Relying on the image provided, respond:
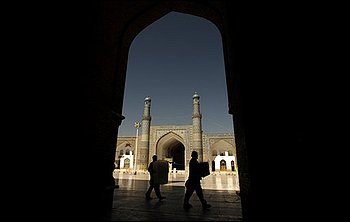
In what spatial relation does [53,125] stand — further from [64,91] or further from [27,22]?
[27,22]

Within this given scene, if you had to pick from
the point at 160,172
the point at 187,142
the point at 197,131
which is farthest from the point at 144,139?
the point at 160,172

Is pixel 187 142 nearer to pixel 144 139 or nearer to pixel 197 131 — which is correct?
pixel 197 131

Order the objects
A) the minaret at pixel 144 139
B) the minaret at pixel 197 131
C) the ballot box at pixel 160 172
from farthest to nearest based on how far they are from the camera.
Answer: the minaret at pixel 144 139, the minaret at pixel 197 131, the ballot box at pixel 160 172

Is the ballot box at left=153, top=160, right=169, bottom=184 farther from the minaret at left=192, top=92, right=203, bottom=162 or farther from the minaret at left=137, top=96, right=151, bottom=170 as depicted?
the minaret at left=137, top=96, right=151, bottom=170

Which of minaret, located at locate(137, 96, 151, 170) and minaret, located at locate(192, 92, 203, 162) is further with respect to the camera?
minaret, located at locate(137, 96, 151, 170)

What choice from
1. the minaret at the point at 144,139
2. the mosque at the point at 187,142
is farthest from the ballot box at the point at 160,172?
the minaret at the point at 144,139

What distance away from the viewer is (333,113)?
183cm

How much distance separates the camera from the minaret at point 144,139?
23.9 metres

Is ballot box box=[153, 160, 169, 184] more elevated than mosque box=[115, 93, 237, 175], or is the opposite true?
mosque box=[115, 93, 237, 175]

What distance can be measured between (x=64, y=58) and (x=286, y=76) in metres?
2.94

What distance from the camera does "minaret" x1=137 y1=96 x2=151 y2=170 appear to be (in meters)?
23.9

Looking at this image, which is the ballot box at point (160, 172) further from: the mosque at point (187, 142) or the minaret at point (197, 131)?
the minaret at point (197, 131)

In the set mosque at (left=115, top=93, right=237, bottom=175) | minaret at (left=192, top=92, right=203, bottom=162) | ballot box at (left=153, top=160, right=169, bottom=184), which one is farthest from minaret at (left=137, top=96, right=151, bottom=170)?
ballot box at (left=153, top=160, right=169, bottom=184)

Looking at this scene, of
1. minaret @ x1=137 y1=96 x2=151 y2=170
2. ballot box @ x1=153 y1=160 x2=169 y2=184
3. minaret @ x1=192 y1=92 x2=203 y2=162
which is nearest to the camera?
ballot box @ x1=153 y1=160 x2=169 y2=184
